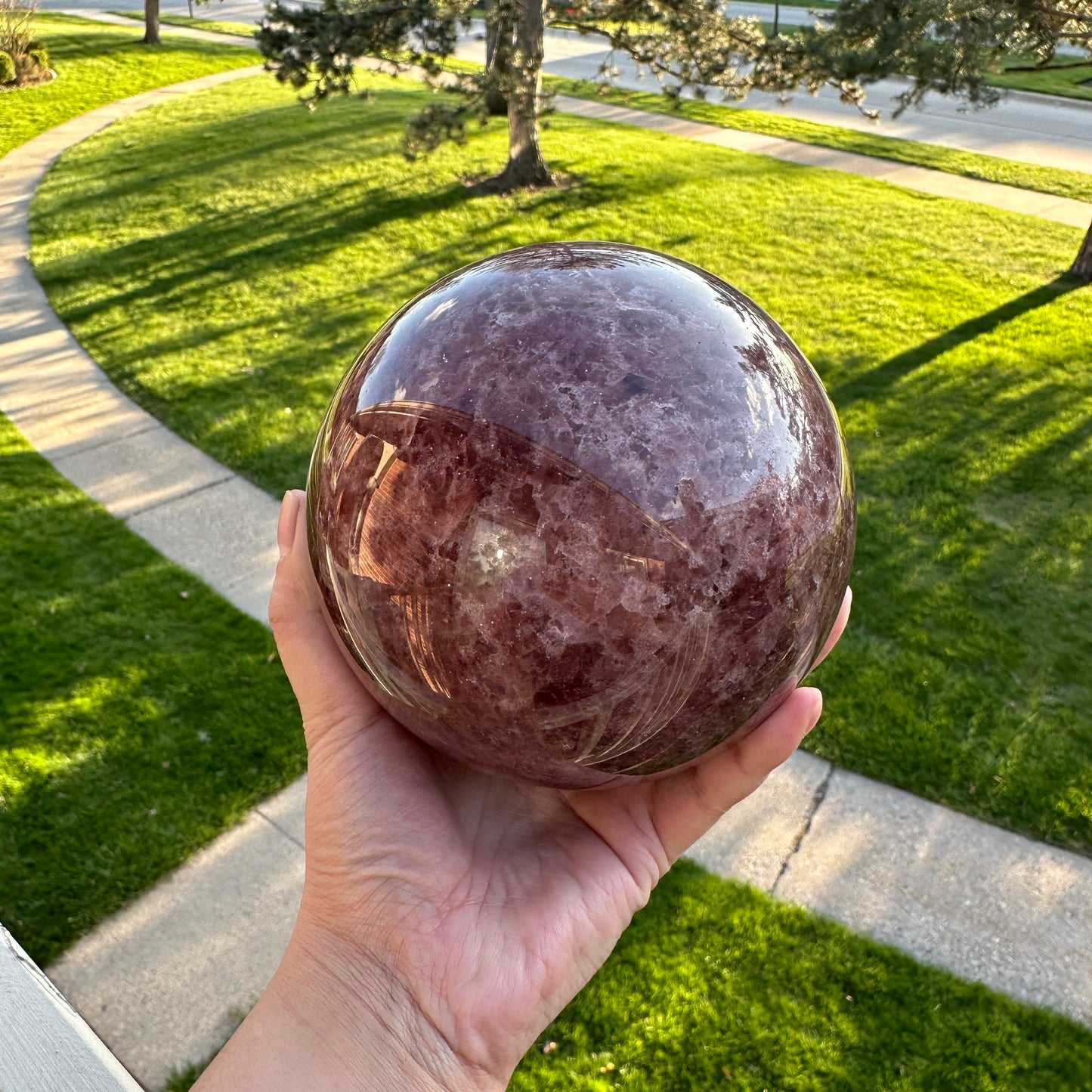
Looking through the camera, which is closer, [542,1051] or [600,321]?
[600,321]

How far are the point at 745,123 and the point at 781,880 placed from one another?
49.3 feet

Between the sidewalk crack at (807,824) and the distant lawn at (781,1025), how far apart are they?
26 centimetres

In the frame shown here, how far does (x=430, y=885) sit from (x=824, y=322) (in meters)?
8.11

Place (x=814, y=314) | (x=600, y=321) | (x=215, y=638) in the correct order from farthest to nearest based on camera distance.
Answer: (x=814, y=314) → (x=215, y=638) → (x=600, y=321)

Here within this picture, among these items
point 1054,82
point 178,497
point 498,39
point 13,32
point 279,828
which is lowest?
point 279,828

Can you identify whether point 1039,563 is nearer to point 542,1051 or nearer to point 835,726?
point 835,726

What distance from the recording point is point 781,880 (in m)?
4.38

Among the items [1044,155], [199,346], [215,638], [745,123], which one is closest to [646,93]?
[745,123]

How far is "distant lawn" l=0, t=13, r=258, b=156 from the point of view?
53.5ft

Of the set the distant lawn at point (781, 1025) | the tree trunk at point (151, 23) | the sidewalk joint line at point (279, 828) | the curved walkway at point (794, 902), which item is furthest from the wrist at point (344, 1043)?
the tree trunk at point (151, 23)

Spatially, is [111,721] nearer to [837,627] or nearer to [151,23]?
[837,627]

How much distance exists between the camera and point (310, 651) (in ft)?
8.66

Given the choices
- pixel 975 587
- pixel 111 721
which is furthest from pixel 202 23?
pixel 975 587

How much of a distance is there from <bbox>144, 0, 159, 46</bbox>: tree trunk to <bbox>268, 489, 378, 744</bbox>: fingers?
72.6 ft
